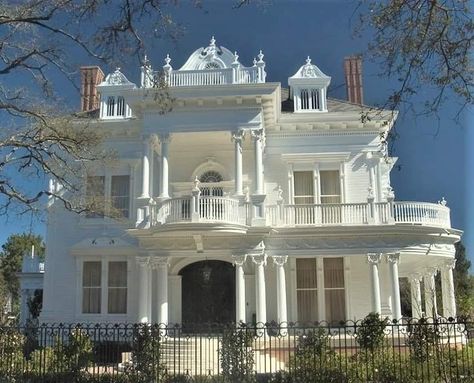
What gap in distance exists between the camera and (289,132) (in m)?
26.1

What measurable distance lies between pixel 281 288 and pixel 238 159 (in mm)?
5186

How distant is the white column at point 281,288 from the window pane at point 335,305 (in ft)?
7.15

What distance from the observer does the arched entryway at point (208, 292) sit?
2505 centimetres

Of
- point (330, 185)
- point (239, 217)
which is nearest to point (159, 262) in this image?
point (239, 217)

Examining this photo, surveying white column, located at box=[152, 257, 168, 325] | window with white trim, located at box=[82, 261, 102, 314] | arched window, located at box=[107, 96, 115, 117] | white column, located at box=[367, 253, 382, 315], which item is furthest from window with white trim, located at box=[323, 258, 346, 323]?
arched window, located at box=[107, 96, 115, 117]

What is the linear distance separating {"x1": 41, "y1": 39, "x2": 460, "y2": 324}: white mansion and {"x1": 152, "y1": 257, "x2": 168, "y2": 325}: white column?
1.5 inches

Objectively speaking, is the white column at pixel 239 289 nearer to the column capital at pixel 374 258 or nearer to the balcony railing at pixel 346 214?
the balcony railing at pixel 346 214

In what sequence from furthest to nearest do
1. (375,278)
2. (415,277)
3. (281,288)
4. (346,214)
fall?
(415,277)
(346,214)
(375,278)
(281,288)

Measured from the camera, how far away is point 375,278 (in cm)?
2334

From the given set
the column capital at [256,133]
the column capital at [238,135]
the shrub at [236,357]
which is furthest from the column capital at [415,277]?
the shrub at [236,357]

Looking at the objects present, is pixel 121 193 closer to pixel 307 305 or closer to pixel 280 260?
pixel 280 260

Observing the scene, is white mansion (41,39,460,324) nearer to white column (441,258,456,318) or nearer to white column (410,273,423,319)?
white column (441,258,456,318)

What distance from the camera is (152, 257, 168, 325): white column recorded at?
22.5 m

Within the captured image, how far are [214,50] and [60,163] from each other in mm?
10207
